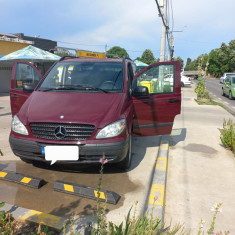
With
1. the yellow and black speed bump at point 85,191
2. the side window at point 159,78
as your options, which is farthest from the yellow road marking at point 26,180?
the side window at point 159,78

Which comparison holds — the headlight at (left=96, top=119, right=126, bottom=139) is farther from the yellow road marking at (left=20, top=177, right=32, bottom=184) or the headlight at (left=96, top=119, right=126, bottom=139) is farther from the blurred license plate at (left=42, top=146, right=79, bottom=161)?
the yellow road marking at (left=20, top=177, right=32, bottom=184)

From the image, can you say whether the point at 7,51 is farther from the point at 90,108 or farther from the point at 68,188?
the point at 68,188

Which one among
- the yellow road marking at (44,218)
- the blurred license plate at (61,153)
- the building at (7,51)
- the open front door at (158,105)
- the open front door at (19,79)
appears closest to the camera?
the yellow road marking at (44,218)

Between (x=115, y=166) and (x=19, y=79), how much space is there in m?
2.78

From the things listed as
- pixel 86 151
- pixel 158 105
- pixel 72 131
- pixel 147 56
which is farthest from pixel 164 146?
pixel 147 56

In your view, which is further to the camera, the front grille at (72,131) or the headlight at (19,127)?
the headlight at (19,127)

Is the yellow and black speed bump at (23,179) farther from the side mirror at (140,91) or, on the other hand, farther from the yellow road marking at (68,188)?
the side mirror at (140,91)

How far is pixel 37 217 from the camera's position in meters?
2.32

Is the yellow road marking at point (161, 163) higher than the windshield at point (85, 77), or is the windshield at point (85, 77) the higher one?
the windshield at point (85, 77)

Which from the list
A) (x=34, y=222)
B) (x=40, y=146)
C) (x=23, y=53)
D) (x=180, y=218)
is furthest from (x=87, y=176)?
(x=23, y=53)

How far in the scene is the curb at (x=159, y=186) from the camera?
2546 mm

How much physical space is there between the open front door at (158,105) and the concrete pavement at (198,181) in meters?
0.74

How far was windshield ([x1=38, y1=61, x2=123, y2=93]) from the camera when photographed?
3.74 meters

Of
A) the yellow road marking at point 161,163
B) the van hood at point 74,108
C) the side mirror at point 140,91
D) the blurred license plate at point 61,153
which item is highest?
the side mirror at point 140,91
